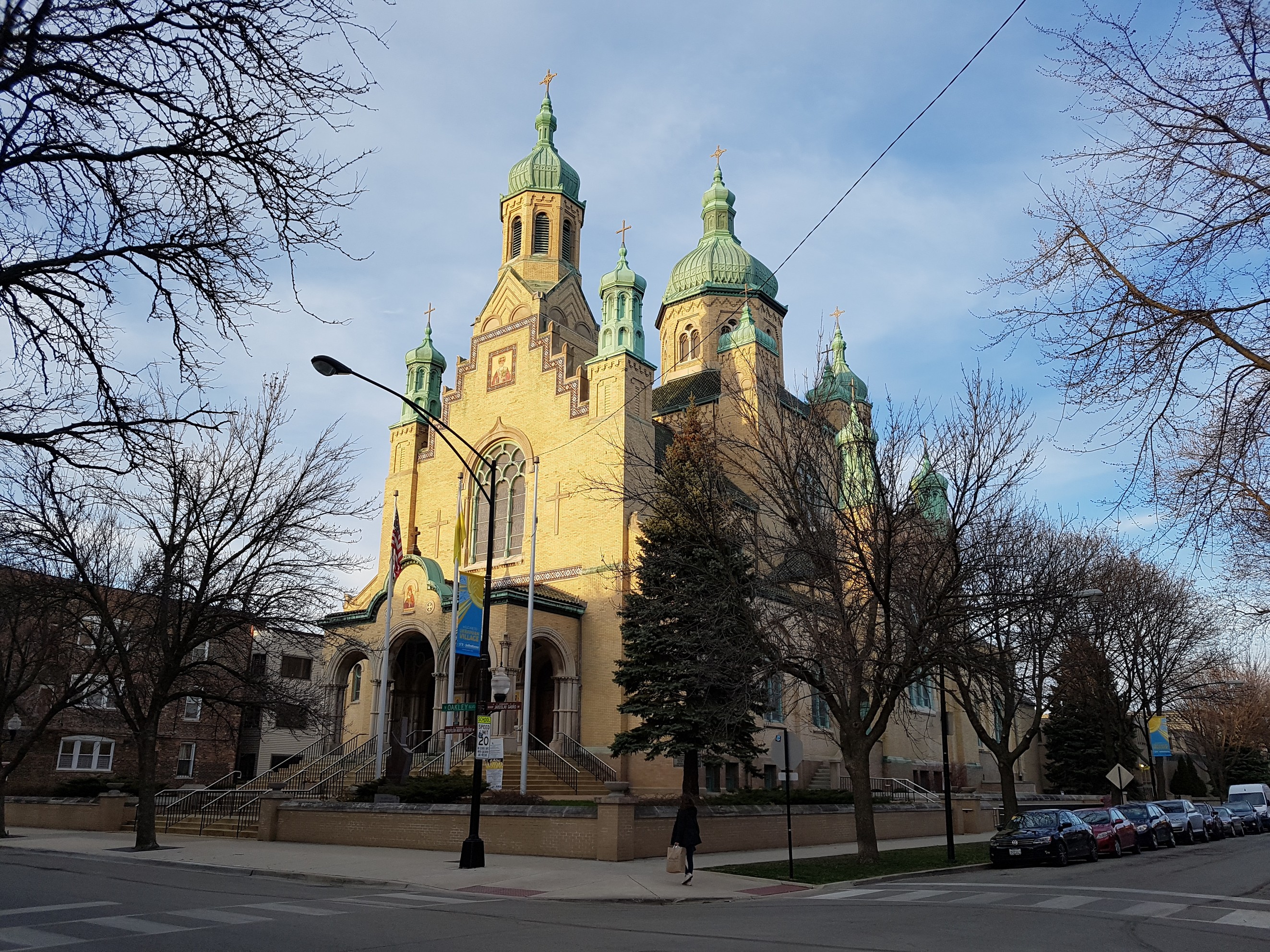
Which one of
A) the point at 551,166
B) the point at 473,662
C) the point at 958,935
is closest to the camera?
the point at 958,935

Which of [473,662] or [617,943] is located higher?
[473,662]

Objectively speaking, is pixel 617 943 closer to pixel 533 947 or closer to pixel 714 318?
pixel 533 947

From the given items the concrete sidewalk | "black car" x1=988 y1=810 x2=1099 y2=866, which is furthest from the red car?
the concrete sidewalk

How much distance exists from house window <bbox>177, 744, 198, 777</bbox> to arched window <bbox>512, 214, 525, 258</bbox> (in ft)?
90.9

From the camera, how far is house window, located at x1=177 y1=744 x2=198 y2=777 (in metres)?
45.5

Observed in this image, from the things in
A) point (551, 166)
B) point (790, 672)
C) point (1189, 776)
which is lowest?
point (1189, 776)

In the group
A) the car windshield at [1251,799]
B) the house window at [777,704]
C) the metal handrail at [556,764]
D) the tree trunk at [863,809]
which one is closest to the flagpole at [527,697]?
the metal handrail at [556,764]

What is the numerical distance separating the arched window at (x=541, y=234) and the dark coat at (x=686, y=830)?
108ft

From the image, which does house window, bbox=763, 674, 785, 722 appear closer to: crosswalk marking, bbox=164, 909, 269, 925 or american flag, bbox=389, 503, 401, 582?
american flag, bbox=389, 503, 401, 582

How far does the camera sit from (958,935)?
35.7 ft

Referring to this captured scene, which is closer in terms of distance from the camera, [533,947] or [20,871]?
[533,947]

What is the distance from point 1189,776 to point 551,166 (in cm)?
5592

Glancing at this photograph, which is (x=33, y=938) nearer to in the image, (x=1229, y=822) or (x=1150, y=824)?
(x=1150, y=824)

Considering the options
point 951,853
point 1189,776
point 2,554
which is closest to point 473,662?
point 2,554
